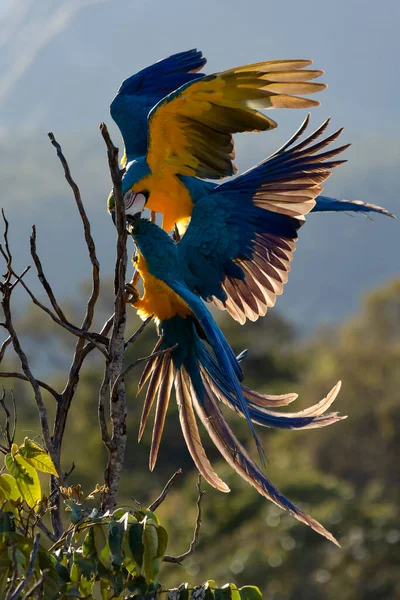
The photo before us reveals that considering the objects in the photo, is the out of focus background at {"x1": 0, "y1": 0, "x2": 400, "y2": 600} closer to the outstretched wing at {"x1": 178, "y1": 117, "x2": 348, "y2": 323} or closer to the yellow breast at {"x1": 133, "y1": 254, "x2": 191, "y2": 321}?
the outstretched wing at {"x1": 178, "y1": 117, "x2": 348, "y2": 323}

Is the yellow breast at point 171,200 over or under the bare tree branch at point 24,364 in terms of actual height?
over

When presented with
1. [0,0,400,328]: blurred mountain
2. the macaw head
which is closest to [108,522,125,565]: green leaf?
the macaw head

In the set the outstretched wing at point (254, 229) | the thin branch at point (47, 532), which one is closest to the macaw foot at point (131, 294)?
the outstretched wing at point (254, 229)

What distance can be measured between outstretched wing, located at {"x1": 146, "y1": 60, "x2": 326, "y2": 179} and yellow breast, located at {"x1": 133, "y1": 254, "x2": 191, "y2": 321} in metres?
0.52

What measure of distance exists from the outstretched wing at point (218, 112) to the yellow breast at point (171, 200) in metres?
0.04

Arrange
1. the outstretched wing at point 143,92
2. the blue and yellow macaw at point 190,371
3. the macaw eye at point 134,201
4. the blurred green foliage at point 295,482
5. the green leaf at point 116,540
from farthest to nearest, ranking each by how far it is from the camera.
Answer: the blurred green foliage at point 295,482
the outstretched wing at point 143,92
the macaw eye at point 134,201
the blue and yellow macaw at point 190,371
the green leaf at point 116,540

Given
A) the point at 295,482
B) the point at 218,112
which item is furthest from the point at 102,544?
the point at 295,482

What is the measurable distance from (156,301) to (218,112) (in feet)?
2.12

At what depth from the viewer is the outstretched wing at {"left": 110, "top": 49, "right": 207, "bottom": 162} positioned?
8.94 feet

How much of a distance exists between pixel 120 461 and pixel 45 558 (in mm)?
297

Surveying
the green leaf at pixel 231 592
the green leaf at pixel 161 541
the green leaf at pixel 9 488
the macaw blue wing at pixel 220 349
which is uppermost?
the macaw blue wing at pixel 220 349

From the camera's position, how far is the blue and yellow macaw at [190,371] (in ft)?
5.24

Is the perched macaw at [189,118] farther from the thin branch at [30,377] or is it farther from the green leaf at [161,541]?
the green leaf at [161,541]

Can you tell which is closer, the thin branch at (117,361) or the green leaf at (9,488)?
the green leaf at (9,488)
